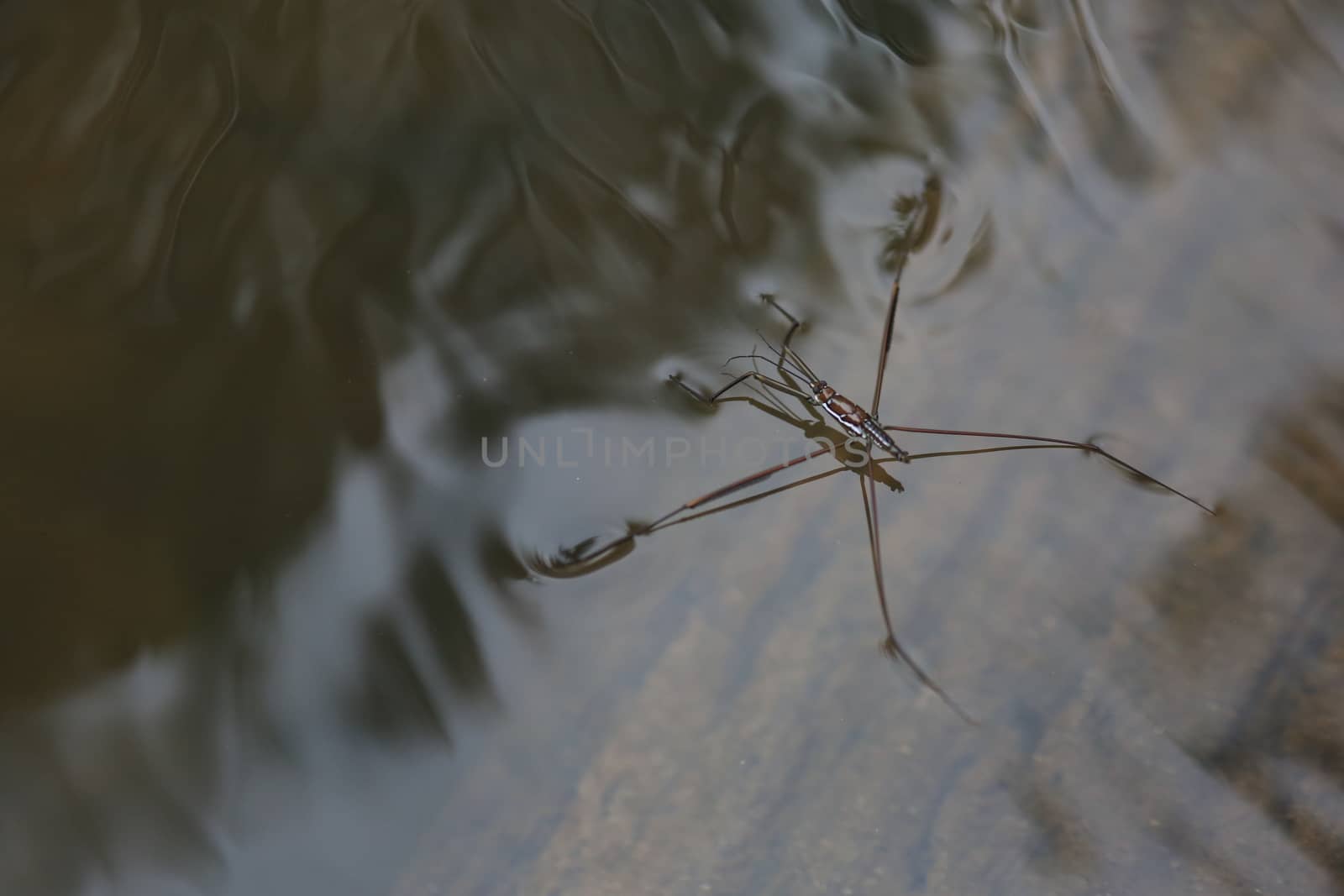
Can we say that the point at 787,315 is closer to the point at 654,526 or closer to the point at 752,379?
the point at 752,379

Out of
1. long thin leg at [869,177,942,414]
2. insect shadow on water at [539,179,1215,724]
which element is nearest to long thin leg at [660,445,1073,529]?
insect shadow on water at [539,179,1215,724]

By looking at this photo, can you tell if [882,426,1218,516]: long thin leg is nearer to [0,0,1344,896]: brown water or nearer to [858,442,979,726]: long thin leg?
[0,0,1344,896]: brown water

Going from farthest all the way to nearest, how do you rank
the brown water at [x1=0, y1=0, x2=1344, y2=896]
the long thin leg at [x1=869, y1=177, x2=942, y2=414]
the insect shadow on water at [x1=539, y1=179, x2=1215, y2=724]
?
the long thin leg at [x1=869, y1=177, x2=942, y2=414] → the insect shadow on water at [x1=539, y1=179, x2=1215, y2=724] → the brown water at [x1=0, y1=0, x2=1344, y2=896]

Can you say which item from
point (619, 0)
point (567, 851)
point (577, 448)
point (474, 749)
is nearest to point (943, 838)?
point (567, 851)

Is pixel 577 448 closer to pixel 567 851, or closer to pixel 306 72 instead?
pixel 567 851

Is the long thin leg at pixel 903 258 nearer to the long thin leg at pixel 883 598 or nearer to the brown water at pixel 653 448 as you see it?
the brown water at pixel 653 448

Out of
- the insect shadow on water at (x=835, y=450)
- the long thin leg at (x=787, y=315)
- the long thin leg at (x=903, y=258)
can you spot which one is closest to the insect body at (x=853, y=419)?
the insect shadow on water at (x=835, y=450)
